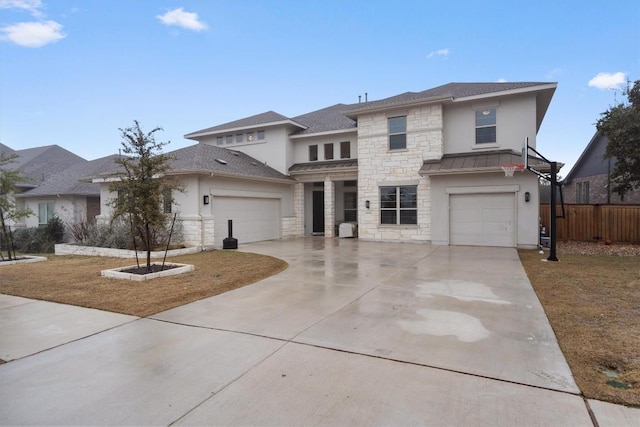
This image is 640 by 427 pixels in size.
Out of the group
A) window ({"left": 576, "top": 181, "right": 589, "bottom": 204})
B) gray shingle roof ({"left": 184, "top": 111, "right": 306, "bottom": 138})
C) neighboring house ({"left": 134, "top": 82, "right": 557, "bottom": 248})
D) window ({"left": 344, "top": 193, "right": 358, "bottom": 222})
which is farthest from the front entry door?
window ({"left": 576, "top": 181, "right": 589, "bottom": 204})

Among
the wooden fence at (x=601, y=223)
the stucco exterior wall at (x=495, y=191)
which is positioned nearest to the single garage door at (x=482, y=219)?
the stucco exterior wall at (x=495, y=191)

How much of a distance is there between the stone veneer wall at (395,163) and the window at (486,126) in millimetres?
1527

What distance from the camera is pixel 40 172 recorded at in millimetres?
21922

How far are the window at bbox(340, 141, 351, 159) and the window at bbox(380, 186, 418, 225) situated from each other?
3.32 m

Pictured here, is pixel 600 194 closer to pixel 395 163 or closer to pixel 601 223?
pixel 601 223

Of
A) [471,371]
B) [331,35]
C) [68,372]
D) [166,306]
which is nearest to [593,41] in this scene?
[331,35]

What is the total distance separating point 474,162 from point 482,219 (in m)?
2.29

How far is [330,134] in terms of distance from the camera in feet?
58.3

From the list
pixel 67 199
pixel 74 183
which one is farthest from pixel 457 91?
pixel 67 199

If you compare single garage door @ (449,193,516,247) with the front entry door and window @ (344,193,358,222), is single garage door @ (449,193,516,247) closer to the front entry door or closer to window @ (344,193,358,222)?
window @ (344,193,358,222)

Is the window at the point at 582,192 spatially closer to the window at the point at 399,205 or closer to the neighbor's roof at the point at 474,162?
the neighbor's roof at the point at 474,162

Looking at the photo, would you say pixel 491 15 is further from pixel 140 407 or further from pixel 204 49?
pixel 140 407

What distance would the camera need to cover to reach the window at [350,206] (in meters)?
19.6

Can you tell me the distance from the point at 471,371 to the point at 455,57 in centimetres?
1694
